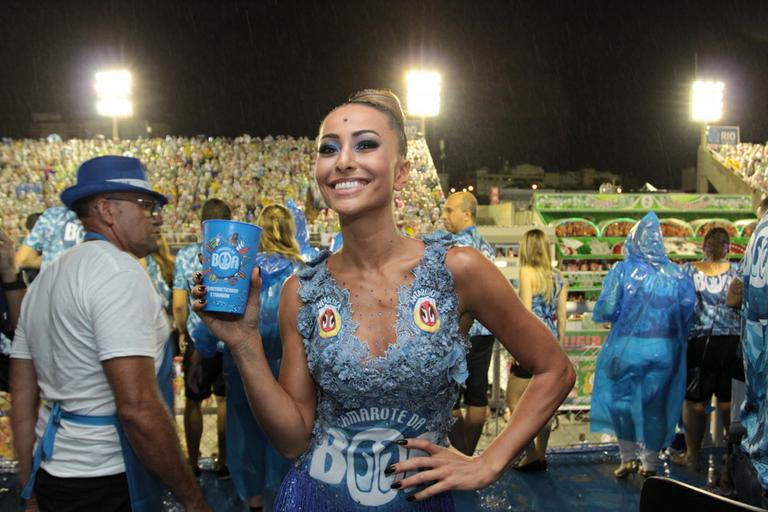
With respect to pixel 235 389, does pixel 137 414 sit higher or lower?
higher

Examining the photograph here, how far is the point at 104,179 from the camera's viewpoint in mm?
2025

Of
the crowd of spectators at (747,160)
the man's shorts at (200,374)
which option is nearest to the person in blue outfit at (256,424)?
the man's shorts at (200,374)

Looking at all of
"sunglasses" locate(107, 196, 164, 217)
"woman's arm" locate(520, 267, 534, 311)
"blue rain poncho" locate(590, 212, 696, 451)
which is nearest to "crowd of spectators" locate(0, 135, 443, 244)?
"woman's arm" locate(520, 267, 534, 311)

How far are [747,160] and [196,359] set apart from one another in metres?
14.6

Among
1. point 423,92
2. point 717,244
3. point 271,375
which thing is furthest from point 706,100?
point 271,375

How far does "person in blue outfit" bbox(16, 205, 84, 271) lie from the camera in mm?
4773

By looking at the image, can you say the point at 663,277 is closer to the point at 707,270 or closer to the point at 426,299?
the point at 707,270

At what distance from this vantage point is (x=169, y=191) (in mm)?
11602

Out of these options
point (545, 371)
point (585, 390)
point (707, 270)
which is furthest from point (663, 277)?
point (545, 371)

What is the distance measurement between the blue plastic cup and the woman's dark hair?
4405 millimetres

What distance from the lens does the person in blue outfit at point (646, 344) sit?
15.0ft

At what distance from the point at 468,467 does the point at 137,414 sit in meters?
0.96

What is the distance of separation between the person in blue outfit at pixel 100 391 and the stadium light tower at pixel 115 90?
1062 centimetres

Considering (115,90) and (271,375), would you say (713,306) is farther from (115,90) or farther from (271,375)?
(115,90)
